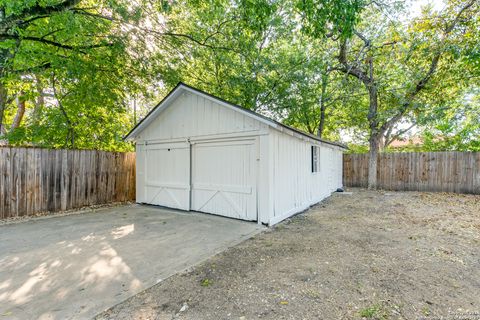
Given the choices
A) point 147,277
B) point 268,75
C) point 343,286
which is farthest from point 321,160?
point 147,277

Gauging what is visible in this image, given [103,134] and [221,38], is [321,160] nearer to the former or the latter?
[221,38]

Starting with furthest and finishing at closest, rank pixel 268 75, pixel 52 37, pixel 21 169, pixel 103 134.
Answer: pixel 268 75
pixel 103 134
pixel 52 37
pixel 21 169

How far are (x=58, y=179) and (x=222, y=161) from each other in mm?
5082

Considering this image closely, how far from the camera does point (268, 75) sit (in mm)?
10836

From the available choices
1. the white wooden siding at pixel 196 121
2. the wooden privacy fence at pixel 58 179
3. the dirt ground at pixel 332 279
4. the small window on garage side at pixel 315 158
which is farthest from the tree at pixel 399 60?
the wooden privacy fence at pixel 58 179

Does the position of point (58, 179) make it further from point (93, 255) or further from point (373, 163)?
point (373, 163)

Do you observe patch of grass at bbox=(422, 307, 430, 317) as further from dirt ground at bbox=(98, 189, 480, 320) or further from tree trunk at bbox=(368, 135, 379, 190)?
tree trunk at bbox=(368, 135, 379, 190)

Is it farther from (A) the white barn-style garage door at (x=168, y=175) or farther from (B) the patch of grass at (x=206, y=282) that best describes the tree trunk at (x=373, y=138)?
(B) the patch of grass at (x=206, y=282)

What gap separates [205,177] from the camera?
6664 millimetres

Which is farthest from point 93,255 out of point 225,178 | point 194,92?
point 194,92

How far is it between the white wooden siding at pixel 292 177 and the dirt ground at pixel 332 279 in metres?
1.00

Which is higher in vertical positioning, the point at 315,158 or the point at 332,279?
the point at 315,158

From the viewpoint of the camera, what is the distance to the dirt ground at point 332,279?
2318mm

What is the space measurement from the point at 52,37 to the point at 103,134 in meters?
3.86
